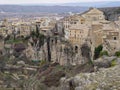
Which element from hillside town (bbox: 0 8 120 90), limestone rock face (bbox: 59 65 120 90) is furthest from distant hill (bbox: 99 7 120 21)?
limestone rock face (bbox: 59 65 120 90)

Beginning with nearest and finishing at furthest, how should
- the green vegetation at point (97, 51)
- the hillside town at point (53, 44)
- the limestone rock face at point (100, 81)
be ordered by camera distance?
the limestone rock face at point (100, 81) < the green vegetation at point (97, 51) < the hillside town at point (53, 44)

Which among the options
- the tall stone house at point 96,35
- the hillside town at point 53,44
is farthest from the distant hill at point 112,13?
the tall stone house at point 96,35

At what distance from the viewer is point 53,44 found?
246 feet

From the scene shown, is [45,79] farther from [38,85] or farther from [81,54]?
[81,54]

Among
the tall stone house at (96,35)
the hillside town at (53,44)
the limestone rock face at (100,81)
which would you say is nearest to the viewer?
the limestone rock face at (100,81)

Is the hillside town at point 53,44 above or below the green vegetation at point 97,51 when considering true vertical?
below

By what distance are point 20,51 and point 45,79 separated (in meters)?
28.9

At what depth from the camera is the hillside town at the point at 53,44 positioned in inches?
2272

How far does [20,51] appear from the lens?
83.4 m

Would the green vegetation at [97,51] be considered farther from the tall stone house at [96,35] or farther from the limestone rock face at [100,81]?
the limestone rock face at [100,81]

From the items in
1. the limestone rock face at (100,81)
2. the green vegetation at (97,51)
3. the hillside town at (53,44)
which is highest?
the limestone rock face at (100,81)

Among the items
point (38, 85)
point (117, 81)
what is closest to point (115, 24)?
point (38, 85)

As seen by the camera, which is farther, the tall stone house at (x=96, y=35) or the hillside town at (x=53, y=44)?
the hillside town at (x=53, y=44)

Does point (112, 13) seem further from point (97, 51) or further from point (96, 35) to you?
point (97, 51)
